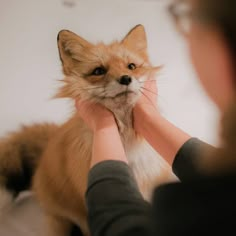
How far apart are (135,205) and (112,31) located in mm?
769

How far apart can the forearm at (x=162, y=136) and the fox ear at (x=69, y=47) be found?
20 centimetres

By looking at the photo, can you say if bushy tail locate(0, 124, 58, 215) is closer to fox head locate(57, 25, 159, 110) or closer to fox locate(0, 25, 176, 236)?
fox locate(0, 25, 176, 236)

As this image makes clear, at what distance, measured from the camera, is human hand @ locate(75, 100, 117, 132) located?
0.79 m

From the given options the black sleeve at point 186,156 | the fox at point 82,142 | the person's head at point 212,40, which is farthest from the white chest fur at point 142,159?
the person's head at point 212,40

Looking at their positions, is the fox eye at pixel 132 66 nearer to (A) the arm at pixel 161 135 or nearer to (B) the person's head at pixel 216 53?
(A) the arm at pixel 161 135

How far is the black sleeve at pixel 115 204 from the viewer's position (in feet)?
1.78

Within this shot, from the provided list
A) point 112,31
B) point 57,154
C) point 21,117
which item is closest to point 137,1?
point 112,31

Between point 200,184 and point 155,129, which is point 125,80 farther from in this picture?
point 200,184

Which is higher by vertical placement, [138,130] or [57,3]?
[57,3]

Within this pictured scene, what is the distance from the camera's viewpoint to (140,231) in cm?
53

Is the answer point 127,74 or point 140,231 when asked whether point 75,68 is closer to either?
point 127,74

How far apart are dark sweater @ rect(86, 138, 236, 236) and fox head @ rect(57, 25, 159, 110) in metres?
0.19

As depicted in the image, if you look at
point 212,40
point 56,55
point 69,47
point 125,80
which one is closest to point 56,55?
point 56,55

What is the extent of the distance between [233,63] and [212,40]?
4 cm
